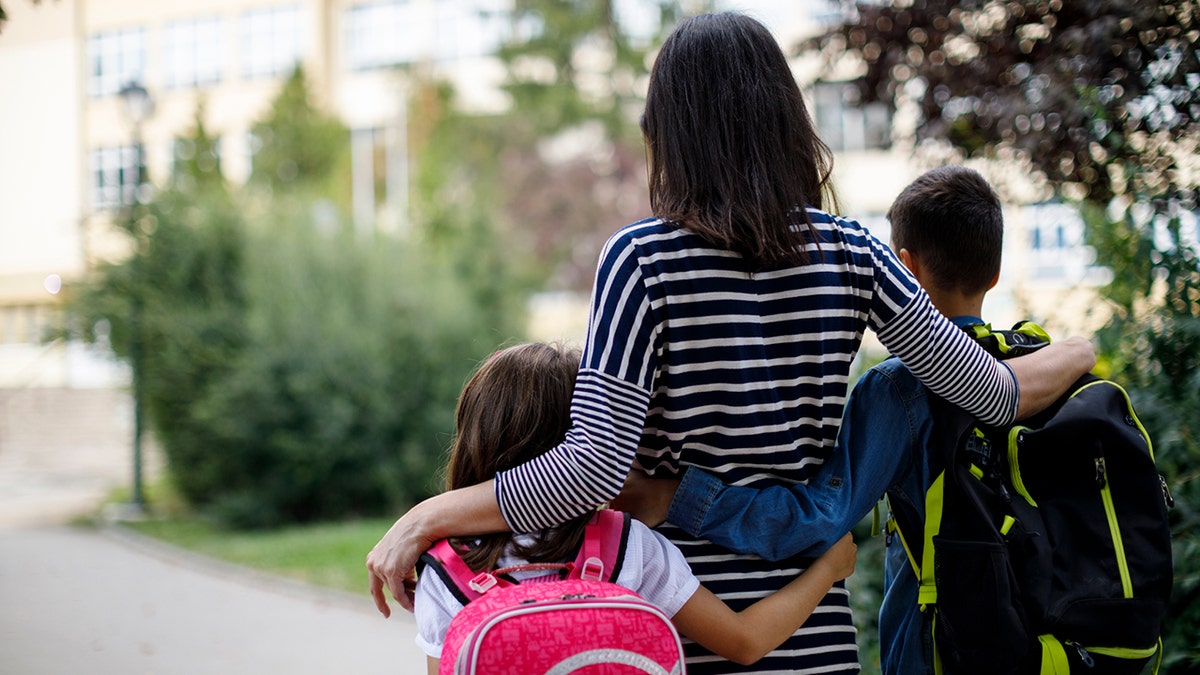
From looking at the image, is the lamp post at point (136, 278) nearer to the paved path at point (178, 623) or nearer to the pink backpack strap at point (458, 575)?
the paved path at point (178, 623)

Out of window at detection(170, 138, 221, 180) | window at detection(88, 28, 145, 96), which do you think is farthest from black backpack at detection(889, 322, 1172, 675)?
window at detection(88, 28, 145, 96)

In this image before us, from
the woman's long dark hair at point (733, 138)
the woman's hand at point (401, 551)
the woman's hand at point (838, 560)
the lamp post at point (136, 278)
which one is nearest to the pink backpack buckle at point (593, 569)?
the woman's hand at point (401, 551)

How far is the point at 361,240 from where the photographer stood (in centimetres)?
1409

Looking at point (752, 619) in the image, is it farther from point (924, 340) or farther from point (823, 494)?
point (924, 340)

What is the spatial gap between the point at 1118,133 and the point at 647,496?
321cm

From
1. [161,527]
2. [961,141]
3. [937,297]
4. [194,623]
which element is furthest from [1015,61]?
[161,527]

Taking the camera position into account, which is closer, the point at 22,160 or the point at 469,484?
the point at 469,484

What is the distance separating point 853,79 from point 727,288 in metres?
4.63

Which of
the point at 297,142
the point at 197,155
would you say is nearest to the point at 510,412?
the point at 197,155

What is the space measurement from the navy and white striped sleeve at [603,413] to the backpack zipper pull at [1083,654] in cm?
92

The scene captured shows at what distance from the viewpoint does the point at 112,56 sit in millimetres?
37719

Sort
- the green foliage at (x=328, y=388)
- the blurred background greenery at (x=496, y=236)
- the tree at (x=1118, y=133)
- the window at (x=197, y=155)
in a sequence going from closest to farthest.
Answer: the tree at (x=1118, y=133), the blurred background greenery at (x=496, y=236), the green foliage at (x=328, y=388), the window at (x=197, y=155)

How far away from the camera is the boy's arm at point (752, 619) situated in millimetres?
1786

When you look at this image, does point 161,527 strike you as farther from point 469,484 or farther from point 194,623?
point 469,484
